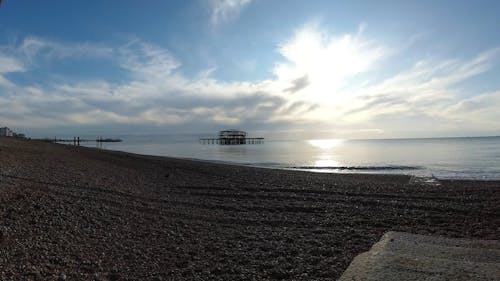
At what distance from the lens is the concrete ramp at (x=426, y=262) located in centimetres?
464

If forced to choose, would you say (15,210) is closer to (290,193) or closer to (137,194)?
(137,194)

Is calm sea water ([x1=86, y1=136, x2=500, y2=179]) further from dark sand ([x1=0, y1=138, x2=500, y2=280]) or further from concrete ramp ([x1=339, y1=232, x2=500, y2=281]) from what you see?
concrete ramp ([x1=339, y1=232, x2=500, y2=281])

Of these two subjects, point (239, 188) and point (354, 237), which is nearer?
point (354, 237)

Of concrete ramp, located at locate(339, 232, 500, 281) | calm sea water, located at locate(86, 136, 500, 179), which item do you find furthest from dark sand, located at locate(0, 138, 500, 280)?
calm sea water, located at locate(86, 136, 500, 179)

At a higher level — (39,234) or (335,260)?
(39,234)

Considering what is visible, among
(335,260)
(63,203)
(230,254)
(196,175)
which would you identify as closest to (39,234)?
(63,203)

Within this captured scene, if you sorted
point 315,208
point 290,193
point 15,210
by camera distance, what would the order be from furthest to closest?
1. point 290,193
2. point 315,208
3. point 15,210

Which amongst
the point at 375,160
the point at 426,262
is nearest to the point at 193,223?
the point at 426,262

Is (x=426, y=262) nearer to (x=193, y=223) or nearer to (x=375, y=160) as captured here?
(x=193, y=223)

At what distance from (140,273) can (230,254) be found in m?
1.62

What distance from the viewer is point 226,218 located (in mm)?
9375

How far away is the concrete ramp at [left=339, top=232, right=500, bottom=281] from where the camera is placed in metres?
4.64

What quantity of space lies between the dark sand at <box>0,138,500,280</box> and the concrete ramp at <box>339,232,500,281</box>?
649 millimetres

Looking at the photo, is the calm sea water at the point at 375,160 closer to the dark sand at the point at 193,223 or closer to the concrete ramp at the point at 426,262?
the dark sand at the point at 193,223
